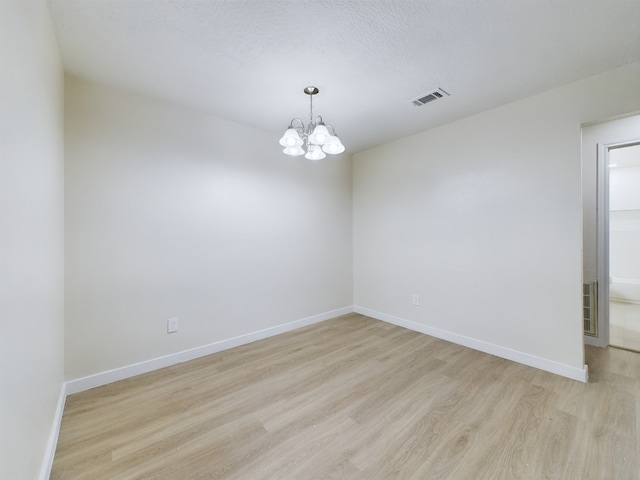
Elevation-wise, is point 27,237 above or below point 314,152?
below

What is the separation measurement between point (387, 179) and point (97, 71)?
3104 mm

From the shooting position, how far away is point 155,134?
7.82 feet

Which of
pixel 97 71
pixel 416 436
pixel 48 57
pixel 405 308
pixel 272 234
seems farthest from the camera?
pixel 405 308

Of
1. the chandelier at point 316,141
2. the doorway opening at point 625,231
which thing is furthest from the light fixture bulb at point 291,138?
the doorway opening at point 625,231

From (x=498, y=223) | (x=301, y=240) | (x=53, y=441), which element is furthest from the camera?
(x=301, y=240)

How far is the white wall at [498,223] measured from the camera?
219cm

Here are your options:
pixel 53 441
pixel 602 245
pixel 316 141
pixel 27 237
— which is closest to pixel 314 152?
pixel 316 141

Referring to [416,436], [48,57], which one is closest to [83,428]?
[416,436]

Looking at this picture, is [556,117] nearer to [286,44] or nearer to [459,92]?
[459,92]

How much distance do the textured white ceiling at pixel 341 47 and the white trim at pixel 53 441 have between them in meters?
2.35

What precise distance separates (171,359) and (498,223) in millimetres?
3427

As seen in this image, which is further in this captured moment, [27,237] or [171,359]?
[171,359]

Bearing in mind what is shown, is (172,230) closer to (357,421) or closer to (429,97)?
(357,421)

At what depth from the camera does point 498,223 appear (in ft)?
8.57
